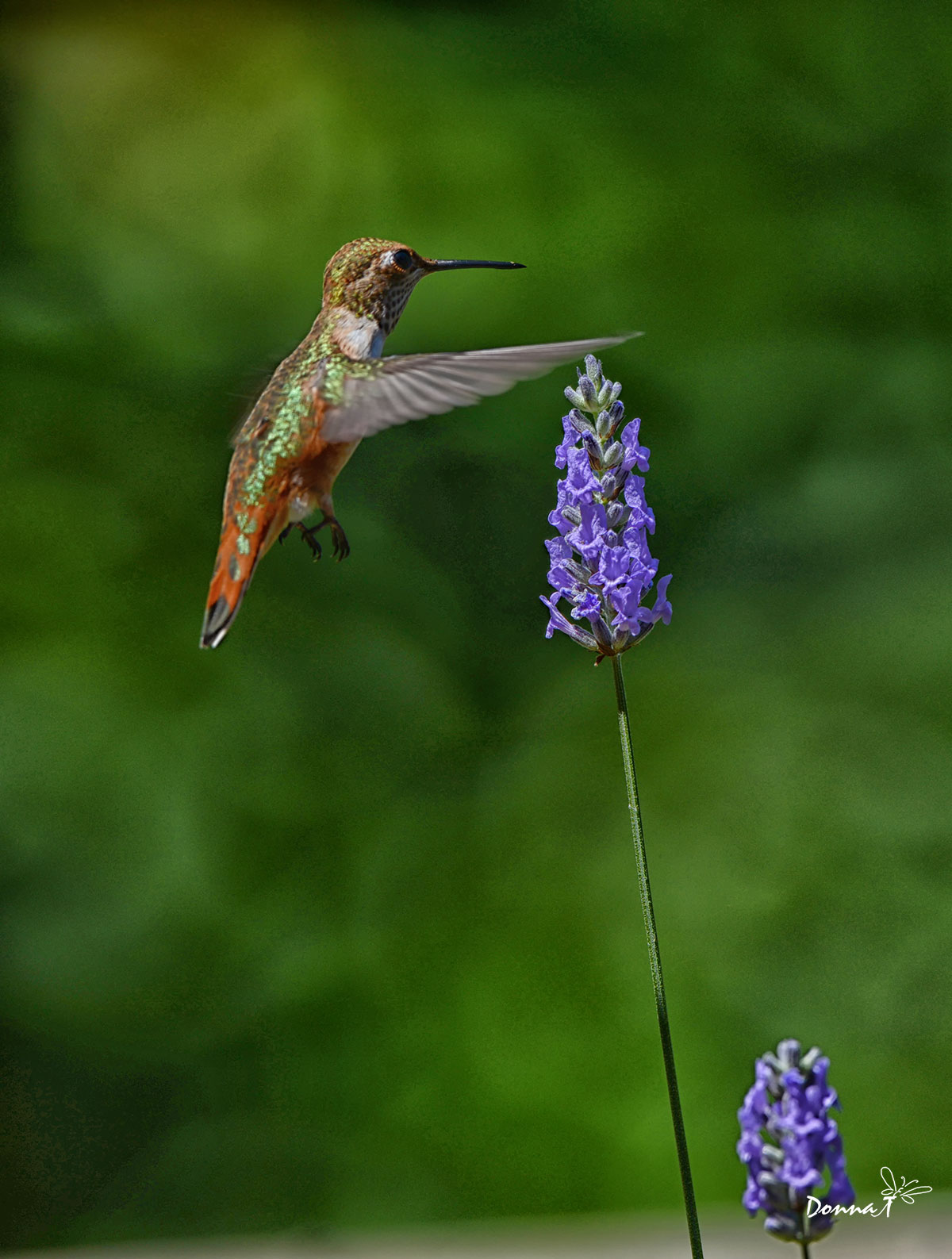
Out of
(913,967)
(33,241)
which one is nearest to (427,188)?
(33,241)

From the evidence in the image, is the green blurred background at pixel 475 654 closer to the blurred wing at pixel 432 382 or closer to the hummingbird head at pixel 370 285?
the hummingbird head at pixel 370 285

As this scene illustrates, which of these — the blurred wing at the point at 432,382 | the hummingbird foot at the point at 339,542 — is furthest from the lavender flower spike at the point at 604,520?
the hummingbird foot at the point at 339,542

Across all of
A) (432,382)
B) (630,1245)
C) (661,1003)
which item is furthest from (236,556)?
(630,1245)

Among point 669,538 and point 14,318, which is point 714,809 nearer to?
point 669,538

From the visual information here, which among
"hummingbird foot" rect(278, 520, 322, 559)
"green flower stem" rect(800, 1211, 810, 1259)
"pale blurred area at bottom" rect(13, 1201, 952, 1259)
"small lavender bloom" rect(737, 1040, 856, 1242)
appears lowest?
"pale blurred area at bottom" rect(13, 1201, 952, 1259)

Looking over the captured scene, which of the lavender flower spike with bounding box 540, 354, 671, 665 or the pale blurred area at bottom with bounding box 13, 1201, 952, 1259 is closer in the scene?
the lavender flower spike with bounding box 540, 354, 671, 665

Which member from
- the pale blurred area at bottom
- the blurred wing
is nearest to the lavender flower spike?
the blurred wing
